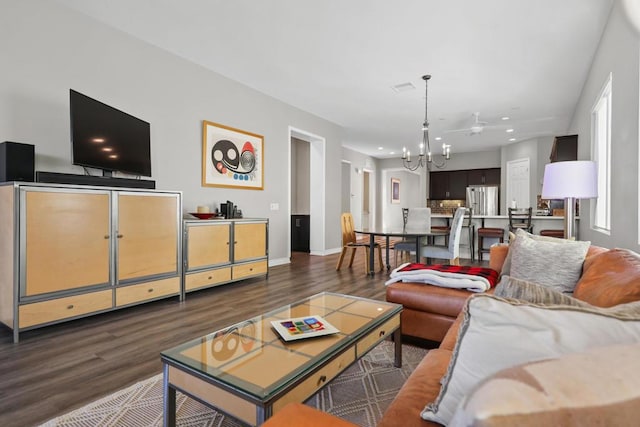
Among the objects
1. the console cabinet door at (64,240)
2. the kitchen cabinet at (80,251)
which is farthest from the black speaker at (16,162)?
the console cabinet door at (64,240)

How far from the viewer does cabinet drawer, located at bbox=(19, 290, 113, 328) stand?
243 centimetres

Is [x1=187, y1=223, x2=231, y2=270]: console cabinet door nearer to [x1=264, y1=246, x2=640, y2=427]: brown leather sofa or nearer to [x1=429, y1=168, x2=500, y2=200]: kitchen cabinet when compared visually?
[x1=264, y1=246, x2=640, y2=427]: brown leather sofa

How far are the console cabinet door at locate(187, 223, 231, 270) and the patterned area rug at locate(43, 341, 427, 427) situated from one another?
74.2 inches

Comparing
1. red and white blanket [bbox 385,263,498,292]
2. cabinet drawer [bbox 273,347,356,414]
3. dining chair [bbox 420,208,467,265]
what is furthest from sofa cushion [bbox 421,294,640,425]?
dining chair [bbox 420,208,467,265]

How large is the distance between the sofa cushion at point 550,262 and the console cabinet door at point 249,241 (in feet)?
9.79

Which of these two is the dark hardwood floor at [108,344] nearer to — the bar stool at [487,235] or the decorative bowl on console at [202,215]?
the decorative bowl on console at [202,215]

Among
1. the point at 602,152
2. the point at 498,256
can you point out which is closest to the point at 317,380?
the point at 498,256

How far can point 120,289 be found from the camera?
300 centimetres

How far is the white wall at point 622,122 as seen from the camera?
2.43m

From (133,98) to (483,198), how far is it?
9.56m

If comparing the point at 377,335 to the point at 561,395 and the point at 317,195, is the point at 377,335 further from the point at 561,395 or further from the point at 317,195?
the point at 317,195

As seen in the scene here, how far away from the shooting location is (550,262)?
209 centimetres

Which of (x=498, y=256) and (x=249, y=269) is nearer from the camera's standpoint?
(x=498, y=256)

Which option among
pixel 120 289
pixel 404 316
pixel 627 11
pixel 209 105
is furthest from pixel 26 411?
pixel 627 11
